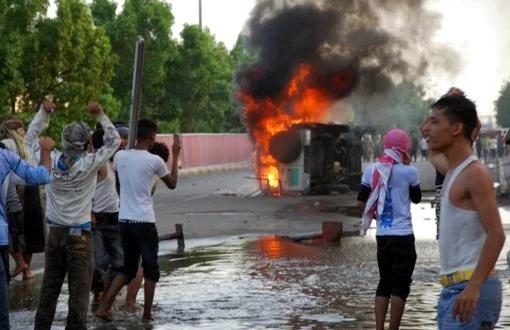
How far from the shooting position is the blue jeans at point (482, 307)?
4.97 metres

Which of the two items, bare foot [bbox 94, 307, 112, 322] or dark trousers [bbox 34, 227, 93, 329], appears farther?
bare foot [bbox 94, 307, 112, 322]

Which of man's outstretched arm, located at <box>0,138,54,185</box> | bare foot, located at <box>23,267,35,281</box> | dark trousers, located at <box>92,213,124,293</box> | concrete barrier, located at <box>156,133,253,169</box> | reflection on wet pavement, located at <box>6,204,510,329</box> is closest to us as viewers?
man's outstretched arm, located at <box>0,138,54,185</box>

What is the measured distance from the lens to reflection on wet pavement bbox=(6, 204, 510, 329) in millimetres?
9234

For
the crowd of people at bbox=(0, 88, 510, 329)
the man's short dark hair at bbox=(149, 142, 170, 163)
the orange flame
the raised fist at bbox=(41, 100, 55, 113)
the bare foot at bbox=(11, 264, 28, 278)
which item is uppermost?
the orange flame

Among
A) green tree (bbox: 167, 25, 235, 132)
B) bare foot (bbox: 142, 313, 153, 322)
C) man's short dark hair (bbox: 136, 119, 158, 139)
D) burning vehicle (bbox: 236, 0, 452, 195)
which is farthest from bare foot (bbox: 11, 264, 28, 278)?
green tree (bbox: 167, 25, 235, 132)

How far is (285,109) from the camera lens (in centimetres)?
3225

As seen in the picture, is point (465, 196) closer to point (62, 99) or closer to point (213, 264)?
point (213, 264)

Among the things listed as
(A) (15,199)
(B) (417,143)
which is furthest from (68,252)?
(B) (417,143)

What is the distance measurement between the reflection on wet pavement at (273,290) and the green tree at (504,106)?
10974cm

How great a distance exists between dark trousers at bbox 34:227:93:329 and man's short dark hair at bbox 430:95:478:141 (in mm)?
3554

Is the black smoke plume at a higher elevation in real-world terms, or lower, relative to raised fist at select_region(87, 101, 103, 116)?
higher

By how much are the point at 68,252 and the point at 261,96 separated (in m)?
24.8

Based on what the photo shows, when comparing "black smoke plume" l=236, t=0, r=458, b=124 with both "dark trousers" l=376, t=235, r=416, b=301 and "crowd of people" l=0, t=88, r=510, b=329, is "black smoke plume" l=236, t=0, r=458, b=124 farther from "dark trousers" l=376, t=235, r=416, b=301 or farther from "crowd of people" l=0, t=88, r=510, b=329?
"dark trousers" l=376, t=235, r=416, b=301

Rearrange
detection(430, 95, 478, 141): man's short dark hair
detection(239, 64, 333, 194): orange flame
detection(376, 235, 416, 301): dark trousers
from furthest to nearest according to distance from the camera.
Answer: detection(239, 64, 333, 194): orange flame → detection(376, 235, 416, 301): dark trousers → detection(430, 95, 478, 141): man's short dark hair
